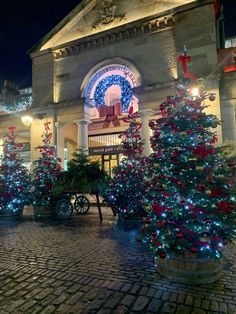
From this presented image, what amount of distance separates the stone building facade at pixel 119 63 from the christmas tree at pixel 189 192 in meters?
7.66

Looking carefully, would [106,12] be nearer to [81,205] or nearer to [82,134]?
[82,134]

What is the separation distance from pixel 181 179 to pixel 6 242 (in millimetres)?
4946

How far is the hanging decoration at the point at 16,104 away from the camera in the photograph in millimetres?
17297

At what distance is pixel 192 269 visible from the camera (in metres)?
3.81

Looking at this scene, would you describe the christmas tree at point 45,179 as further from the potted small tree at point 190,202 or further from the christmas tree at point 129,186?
the potted small tree at point 190,202

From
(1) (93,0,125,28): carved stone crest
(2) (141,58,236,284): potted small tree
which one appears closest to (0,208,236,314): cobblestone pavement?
(2) (141,58,236,284): potted small tree

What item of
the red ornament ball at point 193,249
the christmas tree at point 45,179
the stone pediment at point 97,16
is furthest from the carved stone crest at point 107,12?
the red ornament ball at point 193,249

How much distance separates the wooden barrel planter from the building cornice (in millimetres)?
13010

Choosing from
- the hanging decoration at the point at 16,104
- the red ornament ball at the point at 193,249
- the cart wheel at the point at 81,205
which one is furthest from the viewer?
the hanging decoration at the point at 16,104

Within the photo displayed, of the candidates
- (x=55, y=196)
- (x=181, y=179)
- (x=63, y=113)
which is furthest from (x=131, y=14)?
(x=181, y=179)

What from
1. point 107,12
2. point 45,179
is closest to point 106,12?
point 107,12

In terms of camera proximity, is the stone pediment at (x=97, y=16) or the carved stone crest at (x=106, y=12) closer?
the stone pediment at (x=97, y=16)

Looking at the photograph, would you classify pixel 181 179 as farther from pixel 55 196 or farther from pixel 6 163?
pixel 6 163

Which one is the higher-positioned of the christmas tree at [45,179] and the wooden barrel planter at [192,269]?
the christmas tree at [45,179]
